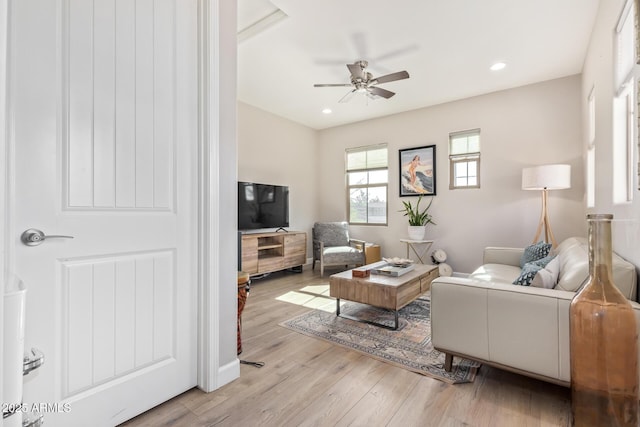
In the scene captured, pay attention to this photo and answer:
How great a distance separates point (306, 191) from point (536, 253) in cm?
383

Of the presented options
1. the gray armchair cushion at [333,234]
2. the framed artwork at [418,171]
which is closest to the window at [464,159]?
the framed artwork at [418,171]

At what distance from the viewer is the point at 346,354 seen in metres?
2.17

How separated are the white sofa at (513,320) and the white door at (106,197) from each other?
59.7 inches

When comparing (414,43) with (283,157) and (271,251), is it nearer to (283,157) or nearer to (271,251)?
(283,157)

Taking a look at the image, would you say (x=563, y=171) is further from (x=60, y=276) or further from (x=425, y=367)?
(x=60, y=276)

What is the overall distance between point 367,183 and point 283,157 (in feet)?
5.23

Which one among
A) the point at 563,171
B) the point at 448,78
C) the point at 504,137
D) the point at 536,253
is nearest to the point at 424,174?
the point at 504,137

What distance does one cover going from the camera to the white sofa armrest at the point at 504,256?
10.7 feet

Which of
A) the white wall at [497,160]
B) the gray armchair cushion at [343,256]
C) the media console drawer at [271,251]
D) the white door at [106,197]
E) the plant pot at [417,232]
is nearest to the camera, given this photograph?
the white door at [106,197]

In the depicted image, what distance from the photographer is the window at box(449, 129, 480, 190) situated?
439 cm

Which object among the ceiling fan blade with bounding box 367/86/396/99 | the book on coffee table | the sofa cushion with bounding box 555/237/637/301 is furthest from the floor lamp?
the ceiling fan blade with bounding box 367/86/396/99

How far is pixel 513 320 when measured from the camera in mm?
1608

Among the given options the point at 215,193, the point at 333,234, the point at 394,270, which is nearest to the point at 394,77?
the point at 394,270

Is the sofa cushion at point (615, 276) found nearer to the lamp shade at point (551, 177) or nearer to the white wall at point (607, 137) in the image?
the white wall at point (607, 137)
